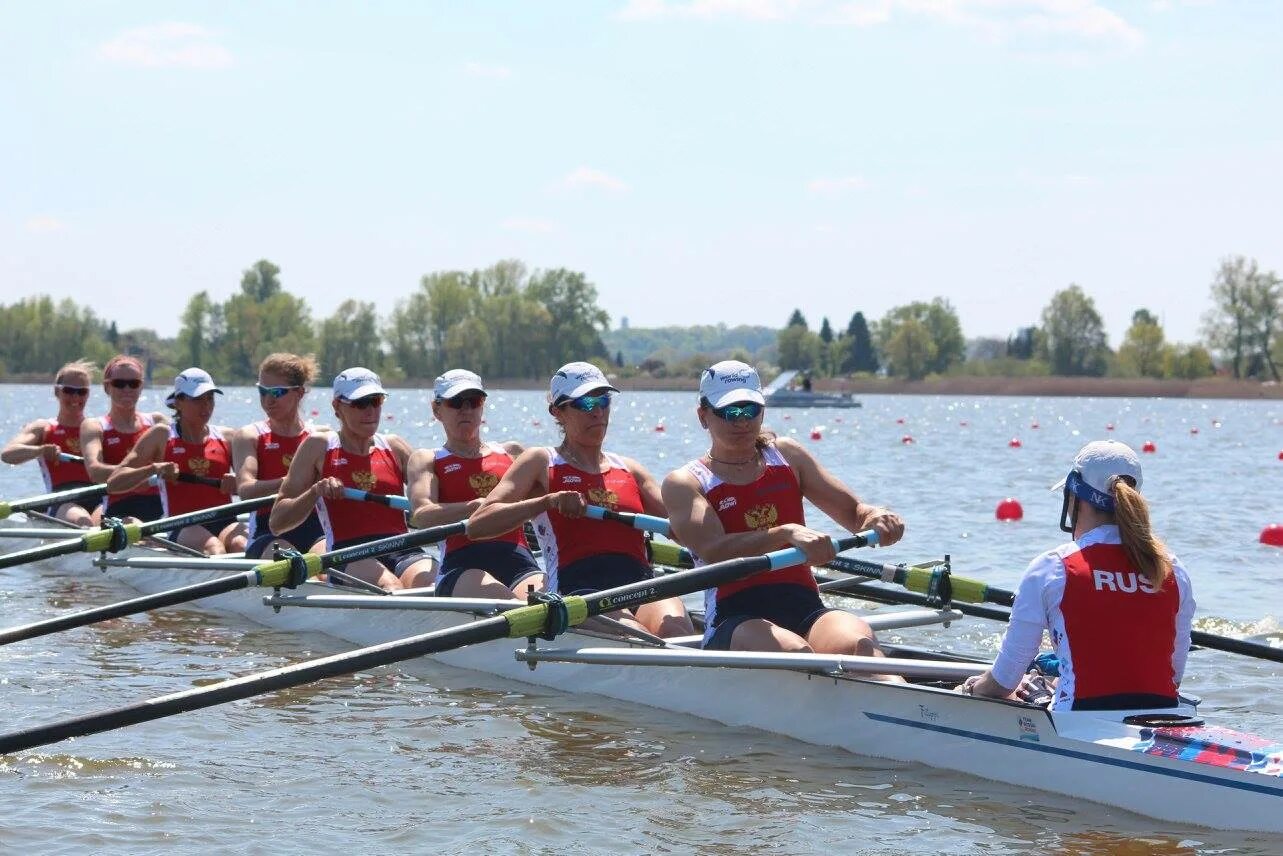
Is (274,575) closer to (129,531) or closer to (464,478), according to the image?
(464,478)

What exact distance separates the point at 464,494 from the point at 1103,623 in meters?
4.77

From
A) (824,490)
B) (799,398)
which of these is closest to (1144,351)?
(799,398)

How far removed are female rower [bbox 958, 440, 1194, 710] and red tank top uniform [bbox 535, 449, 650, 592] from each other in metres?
2.95

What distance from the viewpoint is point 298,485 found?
10062 millimetres

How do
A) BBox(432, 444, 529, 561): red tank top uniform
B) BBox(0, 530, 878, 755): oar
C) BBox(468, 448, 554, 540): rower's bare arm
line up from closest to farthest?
BBox(0, 530, 878, 755): oar, BBox(468, 448, 554, 540): rower's bare arm, BBox(432, 444, 529, 561): red tank top uniform

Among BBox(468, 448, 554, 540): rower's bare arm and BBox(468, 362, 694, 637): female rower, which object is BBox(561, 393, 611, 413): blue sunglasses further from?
BBox(468, 448, 554, 540): rower's bare arm

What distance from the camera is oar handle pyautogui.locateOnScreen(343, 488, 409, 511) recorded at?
392 inches

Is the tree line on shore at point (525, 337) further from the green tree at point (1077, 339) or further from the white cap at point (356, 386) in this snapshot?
the white cap at point (356, 386)

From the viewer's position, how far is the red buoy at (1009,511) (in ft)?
65.0

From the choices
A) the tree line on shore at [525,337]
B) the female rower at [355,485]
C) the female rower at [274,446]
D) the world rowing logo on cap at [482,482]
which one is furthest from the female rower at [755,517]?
the tree line on shore at [525,337]

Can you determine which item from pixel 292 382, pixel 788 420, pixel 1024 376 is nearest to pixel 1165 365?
pixel 1024 376

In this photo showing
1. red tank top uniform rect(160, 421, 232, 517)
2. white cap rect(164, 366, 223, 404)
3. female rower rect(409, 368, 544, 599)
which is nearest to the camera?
female rower rect(409, 368, 544, 599)

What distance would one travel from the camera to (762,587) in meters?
7.32

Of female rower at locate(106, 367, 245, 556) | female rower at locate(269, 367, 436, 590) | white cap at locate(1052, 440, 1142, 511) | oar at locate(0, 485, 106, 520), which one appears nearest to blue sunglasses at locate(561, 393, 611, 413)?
female rower at locate(269, 367, 436, 590)
